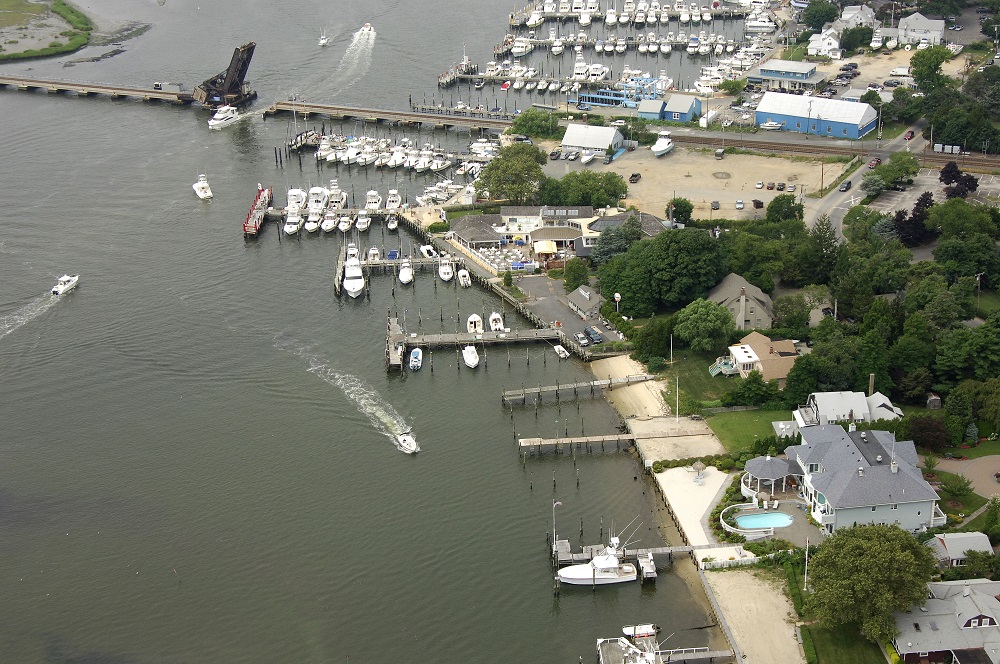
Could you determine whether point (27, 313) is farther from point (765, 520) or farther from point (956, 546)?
point (956, 546)

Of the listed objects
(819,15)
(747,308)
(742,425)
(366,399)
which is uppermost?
(819,15)

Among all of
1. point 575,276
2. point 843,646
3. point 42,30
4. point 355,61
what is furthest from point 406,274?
point 42,30

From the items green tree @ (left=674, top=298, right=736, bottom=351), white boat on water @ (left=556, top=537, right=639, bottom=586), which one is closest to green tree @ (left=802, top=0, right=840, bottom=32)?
green tree @ (left=674, top=298, right=736, bottom=351)

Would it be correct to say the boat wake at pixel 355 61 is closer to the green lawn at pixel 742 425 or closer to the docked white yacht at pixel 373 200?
the docked white yacht at pixel 373 200

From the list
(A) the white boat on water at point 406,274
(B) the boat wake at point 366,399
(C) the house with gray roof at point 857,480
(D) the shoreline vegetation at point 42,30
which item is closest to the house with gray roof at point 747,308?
(C) the house with gray roof at point 857,480

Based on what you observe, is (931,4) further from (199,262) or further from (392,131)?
(199,262)
